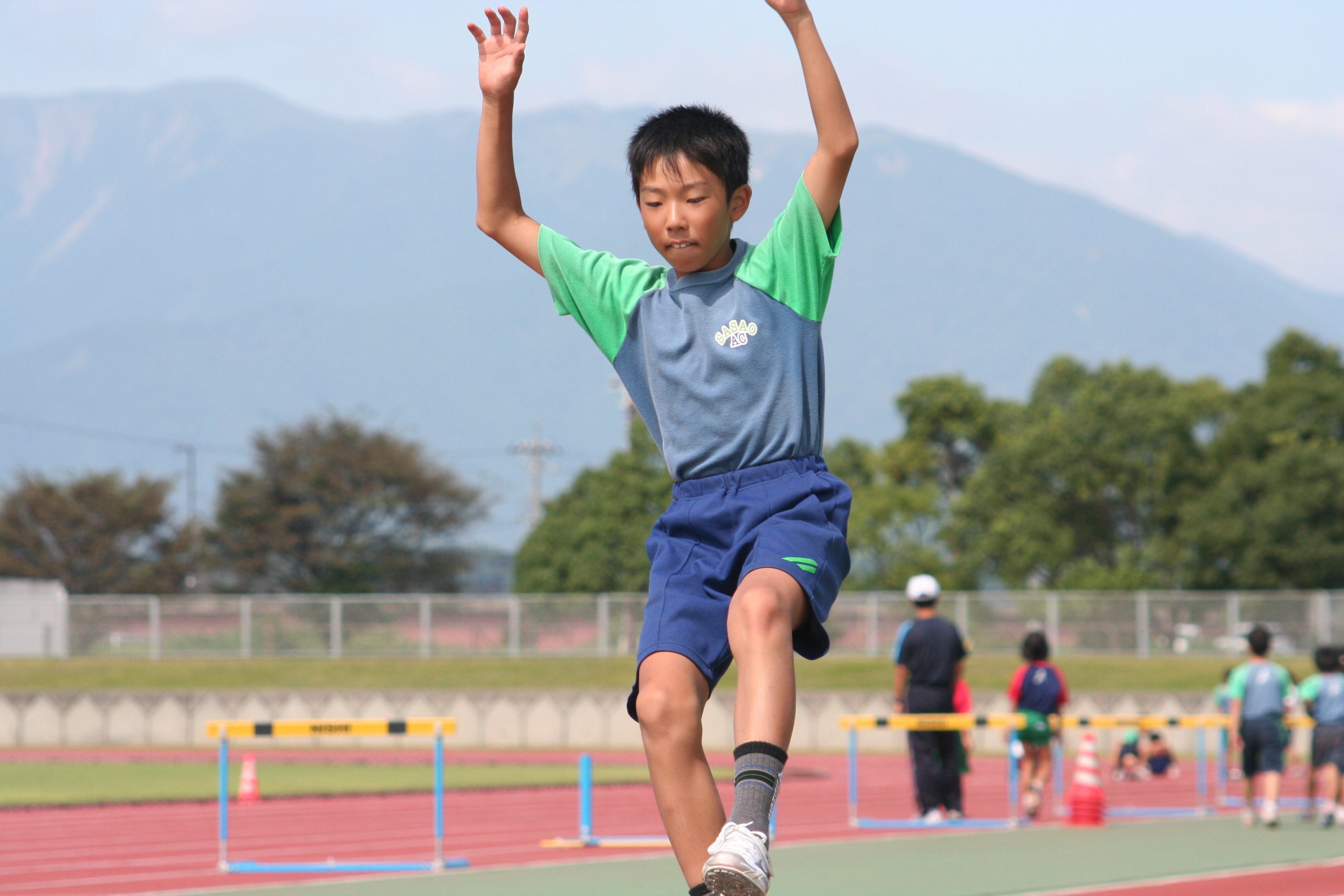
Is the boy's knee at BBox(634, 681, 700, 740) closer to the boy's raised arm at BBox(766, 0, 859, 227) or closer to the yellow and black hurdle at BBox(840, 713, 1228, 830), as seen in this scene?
the boy's raised arm at BBox(766, 0, 859, 227)

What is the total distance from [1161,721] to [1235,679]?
686mm

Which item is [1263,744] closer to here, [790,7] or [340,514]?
[790,7]

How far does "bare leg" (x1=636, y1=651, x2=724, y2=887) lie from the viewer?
3.98 m

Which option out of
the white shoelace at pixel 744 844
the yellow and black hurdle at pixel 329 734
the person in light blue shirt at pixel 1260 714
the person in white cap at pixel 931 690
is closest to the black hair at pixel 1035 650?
the person in white cap at pixel 931 690

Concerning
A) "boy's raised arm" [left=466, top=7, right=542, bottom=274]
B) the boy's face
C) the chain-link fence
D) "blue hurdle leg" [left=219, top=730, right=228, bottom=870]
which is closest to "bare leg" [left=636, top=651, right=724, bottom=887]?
the boy's face

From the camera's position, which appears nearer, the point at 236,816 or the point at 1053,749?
the point at 236,816

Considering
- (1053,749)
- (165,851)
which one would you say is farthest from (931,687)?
(165,851)

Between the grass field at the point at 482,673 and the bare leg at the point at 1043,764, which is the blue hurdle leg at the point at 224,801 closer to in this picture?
the bare leg at the point at 1043,764

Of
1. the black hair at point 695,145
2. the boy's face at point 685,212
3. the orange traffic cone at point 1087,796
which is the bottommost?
the orange traffic cone at point 1087,796

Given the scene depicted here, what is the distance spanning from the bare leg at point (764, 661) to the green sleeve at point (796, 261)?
0.69 metres

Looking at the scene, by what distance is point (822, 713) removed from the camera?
97.7ft

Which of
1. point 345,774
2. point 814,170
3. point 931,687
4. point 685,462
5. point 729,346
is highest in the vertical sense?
point 814,170

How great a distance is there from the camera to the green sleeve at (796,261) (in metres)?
4.19

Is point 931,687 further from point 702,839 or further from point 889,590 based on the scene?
point 889,590
